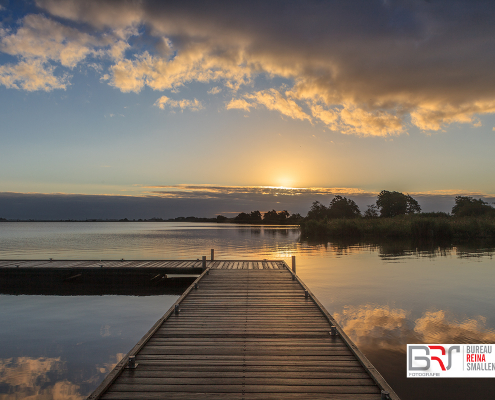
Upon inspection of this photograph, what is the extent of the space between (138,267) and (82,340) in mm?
7135

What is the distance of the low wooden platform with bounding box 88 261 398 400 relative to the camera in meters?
4.22

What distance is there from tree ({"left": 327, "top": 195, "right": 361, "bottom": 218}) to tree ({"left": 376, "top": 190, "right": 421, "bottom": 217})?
798 cm

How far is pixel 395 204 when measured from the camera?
9975 centimetres

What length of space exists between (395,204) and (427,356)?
103m

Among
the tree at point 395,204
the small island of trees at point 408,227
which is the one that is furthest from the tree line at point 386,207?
the small island of trees at point 408,227

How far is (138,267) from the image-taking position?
52.7ft

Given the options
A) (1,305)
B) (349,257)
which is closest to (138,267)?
(1,305)

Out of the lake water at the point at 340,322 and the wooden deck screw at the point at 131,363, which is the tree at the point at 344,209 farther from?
the wooden deck screw at the point at 131,363

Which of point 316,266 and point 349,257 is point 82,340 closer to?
point 316,266

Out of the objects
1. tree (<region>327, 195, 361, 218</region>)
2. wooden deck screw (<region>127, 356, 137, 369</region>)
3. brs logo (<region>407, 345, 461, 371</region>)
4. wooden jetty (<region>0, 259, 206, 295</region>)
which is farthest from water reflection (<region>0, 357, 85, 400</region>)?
tree (<region>327, 195, 361, 218</region>)

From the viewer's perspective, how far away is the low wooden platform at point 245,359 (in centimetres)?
422

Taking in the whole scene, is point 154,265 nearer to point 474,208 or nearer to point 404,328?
point 404,328

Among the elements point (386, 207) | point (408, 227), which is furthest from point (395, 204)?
point (408, 227)

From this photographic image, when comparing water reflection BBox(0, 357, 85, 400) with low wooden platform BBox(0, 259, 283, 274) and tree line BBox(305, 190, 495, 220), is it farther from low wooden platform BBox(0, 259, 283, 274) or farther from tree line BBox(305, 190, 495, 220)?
tree line BBox(305, 190, 495, 220)
